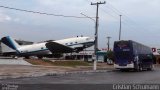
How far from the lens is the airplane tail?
7525cm

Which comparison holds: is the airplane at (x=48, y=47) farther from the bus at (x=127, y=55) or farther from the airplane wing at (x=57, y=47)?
the bus at (x=127, y=55)

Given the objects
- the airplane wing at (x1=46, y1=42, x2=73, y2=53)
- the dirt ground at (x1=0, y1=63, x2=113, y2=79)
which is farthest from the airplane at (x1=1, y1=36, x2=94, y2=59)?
the dirt ground at (x1=0, y1=63, x2=113, y2=79)

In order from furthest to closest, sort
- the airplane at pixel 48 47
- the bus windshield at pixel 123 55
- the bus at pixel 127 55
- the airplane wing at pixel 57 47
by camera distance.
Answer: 1. the airplane at pixel 48 47
2. the airplane wing at pixel 57 47
3. the bus windshield at pixel 123 55
4. the bus at pixel 127 55

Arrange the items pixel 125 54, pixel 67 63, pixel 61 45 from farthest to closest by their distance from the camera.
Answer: pixel 61 45 → pixel 67 63 → pixel 125 54

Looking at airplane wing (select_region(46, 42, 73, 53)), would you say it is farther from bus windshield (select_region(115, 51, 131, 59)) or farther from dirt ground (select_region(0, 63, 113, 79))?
dirt ground (select_region(0, 63, 113, 79))

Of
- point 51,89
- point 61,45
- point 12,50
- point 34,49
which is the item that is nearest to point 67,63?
point 61,45

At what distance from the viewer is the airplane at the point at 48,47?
70.4 m

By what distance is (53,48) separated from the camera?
71062mm

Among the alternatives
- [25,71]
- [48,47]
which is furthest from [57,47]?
[25,71]

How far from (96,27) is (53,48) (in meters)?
21.8

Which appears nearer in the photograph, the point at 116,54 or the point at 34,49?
the point at 116,54

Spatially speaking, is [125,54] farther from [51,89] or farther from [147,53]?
[51,89]

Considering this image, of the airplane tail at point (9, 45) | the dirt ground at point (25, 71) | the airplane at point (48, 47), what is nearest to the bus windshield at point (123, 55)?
the dirt ground at point (25, 71)

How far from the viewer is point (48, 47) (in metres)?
71.1
